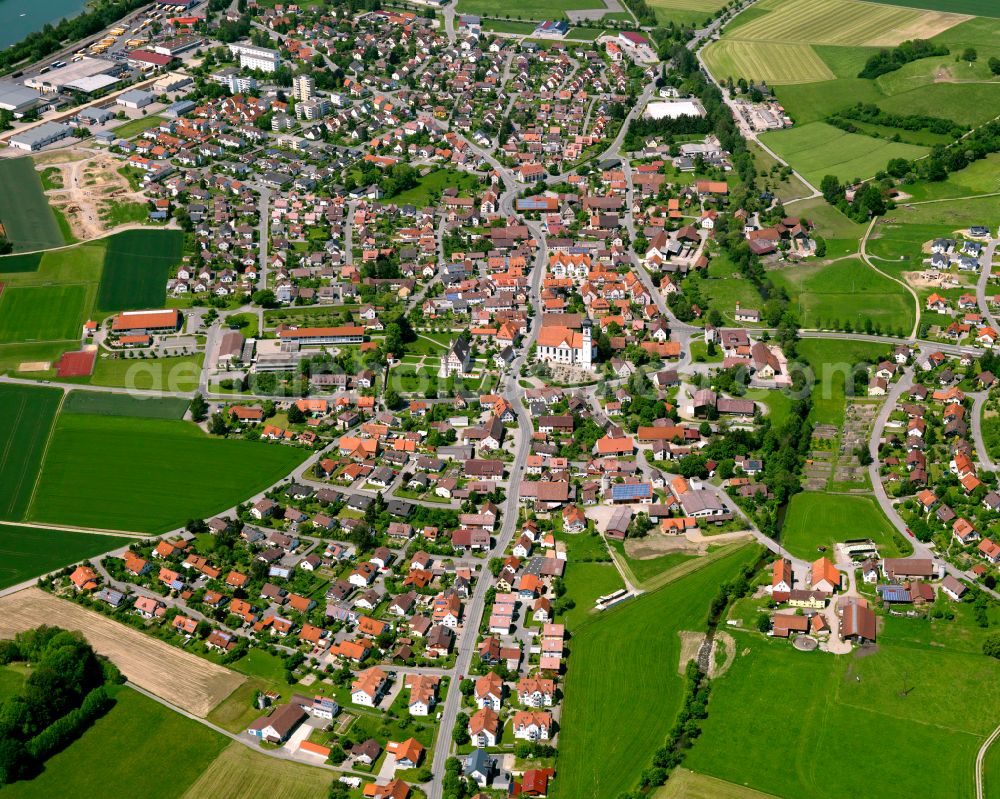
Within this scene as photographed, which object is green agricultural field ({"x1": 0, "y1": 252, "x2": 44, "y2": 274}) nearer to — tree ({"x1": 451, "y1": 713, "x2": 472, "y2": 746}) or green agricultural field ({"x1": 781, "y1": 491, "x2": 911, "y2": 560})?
tree ({"x1": 451, "y1": 713, "x2": 472, "y2": 746})

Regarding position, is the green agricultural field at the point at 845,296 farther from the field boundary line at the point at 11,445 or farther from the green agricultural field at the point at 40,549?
the field boundary line at the point at 11,445

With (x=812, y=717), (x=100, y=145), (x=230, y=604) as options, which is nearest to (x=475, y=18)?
(x=100, y=145)

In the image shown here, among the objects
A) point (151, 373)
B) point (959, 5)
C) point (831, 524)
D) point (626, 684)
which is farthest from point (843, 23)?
point (626, 684)

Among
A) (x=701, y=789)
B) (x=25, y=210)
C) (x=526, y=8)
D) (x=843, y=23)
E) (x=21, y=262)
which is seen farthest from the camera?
(x=526, y=8)

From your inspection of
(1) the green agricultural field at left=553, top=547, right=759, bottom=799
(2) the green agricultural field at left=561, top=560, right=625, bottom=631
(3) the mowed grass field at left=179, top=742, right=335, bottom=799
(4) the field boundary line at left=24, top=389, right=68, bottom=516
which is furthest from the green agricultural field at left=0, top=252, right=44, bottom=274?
(1) the green agricultural field at left=553, top=547, right=759, bottom=799

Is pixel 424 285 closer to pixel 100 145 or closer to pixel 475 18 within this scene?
pixel 100 145

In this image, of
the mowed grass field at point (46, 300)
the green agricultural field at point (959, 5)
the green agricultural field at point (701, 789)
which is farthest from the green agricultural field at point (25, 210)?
the green agricultural field at point (959, 5)

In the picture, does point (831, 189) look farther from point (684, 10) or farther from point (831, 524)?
point (684, 10)
